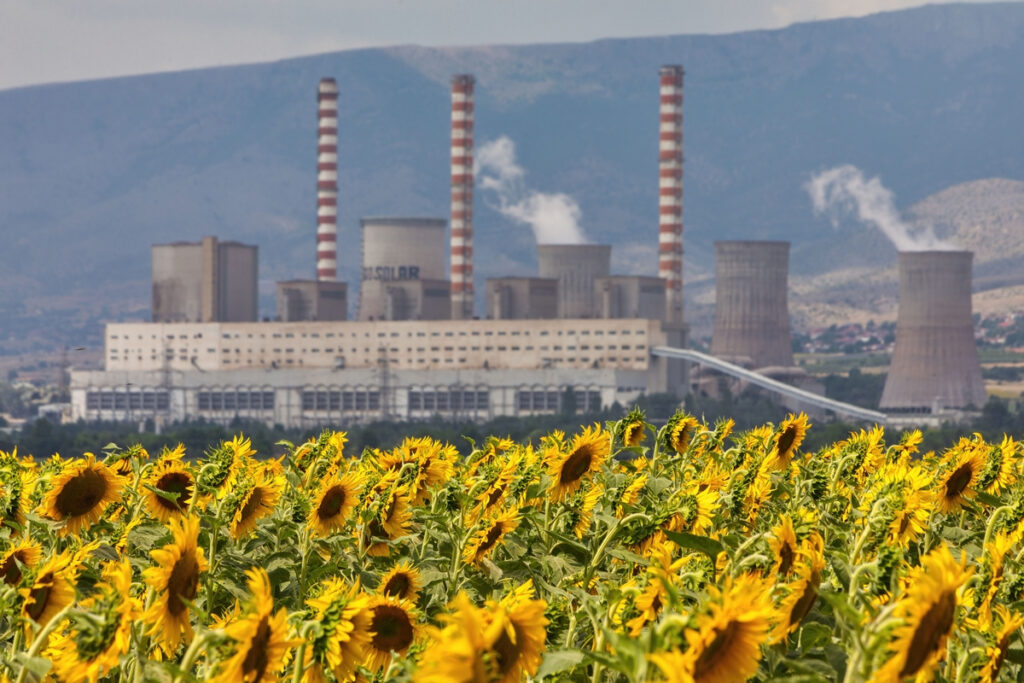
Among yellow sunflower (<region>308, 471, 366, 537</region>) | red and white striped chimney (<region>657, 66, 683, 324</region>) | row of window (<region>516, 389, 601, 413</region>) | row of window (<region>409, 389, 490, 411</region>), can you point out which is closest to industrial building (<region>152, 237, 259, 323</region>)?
row of window (<region>409, 389, 490, 411</region>)

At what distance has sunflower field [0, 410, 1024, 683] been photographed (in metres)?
4.05

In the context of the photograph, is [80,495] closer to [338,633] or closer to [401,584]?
[401,584]

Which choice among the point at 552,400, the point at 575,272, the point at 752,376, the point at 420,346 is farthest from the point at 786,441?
the point at 575,272

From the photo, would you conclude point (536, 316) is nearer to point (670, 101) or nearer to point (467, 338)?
point (467, 338)

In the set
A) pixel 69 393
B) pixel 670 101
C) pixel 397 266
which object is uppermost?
pixel 670 101

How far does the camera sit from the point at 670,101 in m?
134

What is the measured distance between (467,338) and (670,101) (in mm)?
22666

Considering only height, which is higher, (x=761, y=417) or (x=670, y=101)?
(x=670, y=101)

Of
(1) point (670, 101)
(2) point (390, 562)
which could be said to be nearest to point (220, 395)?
(1) point (670, 101)

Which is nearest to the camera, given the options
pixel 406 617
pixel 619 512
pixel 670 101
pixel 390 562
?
pixel 406 617

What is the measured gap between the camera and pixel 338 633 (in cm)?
461

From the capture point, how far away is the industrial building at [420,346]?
132000mm

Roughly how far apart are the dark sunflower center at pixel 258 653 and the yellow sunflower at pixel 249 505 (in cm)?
259

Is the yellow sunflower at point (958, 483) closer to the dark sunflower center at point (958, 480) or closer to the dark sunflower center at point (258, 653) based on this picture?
the dark sunflower center at point (958, 480)
